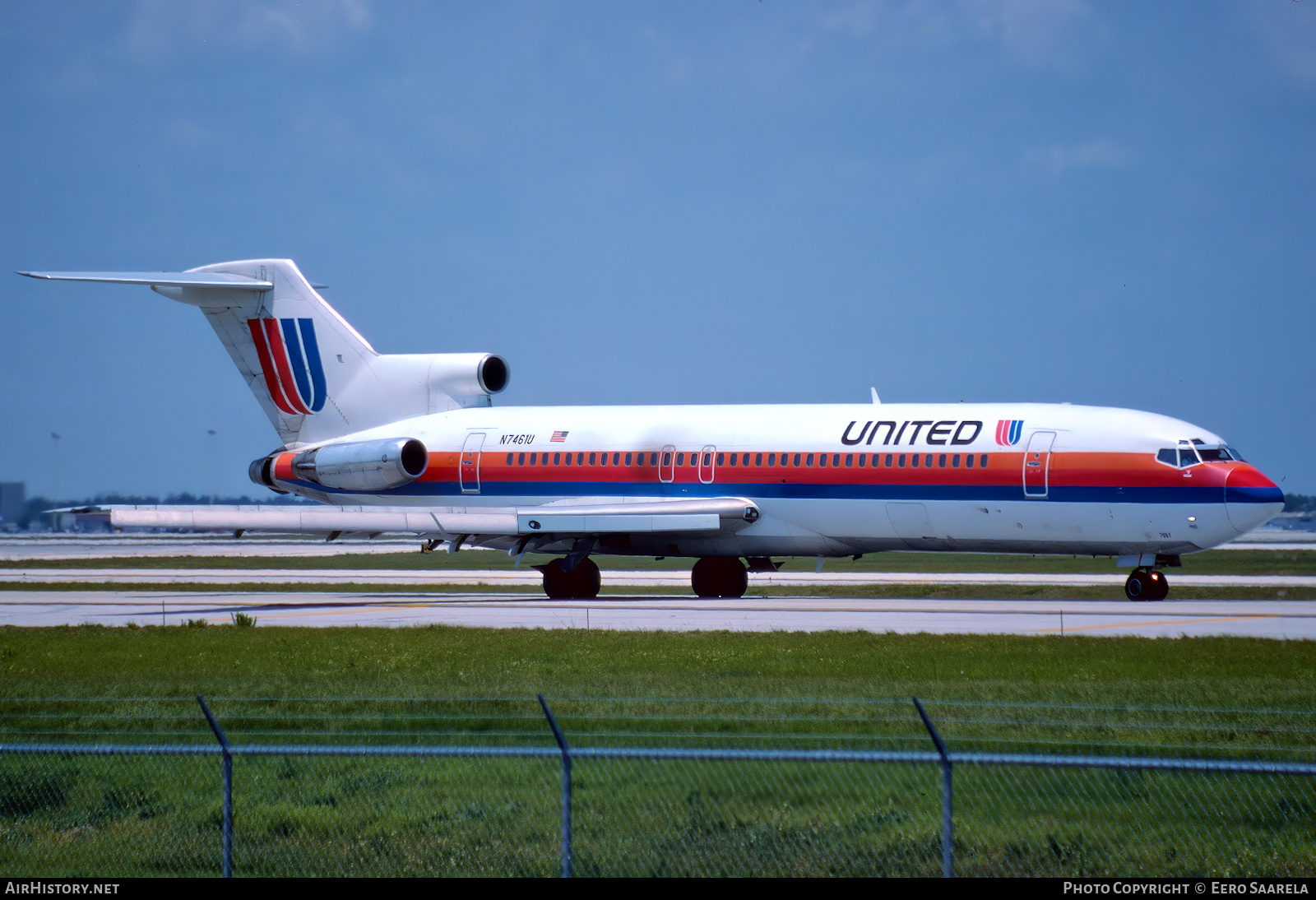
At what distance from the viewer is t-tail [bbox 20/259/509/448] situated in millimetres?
42500

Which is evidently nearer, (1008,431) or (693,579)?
(1008,431)

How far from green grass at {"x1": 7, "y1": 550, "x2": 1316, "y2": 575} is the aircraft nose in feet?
61.4

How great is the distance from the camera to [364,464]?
4022 centimetres

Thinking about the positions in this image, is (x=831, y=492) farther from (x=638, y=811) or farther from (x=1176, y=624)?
(x=638, y=811)

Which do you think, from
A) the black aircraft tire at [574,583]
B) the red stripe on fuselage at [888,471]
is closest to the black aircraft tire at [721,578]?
the red stripe on fuselage at [888,471]

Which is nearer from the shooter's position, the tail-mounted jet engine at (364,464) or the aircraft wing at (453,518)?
the aircraft wing at (453,518)

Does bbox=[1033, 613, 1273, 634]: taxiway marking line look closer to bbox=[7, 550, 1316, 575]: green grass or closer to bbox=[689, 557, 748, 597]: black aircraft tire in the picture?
bbox=[689, 557, 748, 597]: black aircraft tire

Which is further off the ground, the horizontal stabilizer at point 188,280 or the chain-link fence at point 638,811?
the horizontal stabilizer at point 188,280

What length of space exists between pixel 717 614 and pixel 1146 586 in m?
10.0

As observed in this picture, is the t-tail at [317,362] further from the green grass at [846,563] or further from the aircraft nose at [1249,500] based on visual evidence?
the aircraft nose at [1249,500]

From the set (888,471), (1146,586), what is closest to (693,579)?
(888,471)

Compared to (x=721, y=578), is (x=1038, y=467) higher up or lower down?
higher up

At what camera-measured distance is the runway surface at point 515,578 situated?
144 feet

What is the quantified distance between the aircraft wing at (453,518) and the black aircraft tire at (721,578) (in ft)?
7.87
